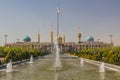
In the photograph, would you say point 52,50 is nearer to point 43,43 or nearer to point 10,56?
point 43,43

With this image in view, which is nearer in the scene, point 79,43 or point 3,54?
point 3,54

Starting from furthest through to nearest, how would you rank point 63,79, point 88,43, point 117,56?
1. point 88,43
2. point 117,56
3. point 63,79

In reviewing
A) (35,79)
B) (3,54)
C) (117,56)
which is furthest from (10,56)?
(35,79)

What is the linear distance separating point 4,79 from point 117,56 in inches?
828

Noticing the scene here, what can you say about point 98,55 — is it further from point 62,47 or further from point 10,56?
point 62,47

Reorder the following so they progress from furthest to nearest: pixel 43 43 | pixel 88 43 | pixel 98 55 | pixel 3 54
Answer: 1. pixel 43 43
2. pixel 88 43
3. pixel 98 55
4. pixel 3 54

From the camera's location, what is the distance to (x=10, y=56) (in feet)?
123

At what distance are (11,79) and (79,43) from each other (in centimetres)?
17732

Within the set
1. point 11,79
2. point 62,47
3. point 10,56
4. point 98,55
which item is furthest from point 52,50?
point 11,79

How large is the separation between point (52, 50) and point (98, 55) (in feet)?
465

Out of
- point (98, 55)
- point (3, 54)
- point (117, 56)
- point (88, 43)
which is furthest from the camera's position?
point (88, 43)

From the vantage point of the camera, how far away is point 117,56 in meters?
35.7

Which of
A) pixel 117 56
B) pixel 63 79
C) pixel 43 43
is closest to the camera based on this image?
pixel 63 79

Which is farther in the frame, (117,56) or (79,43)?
(79,43)
